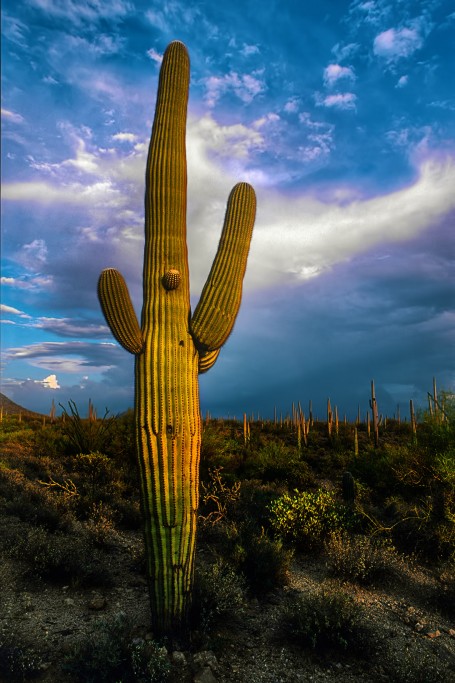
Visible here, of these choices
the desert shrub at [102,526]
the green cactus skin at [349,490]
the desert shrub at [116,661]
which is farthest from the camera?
the green cactus skin at [349,490]

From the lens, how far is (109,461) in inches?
473

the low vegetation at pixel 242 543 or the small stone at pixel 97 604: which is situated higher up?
the low vegetation at pixel 242 543

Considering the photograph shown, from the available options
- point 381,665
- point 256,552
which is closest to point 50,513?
point 256,552

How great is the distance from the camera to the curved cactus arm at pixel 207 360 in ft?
20.1

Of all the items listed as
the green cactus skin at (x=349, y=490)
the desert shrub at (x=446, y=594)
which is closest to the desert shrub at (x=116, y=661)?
the desert shrub at (x=446, y=594)

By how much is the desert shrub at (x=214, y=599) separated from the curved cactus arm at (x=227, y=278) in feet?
9.86

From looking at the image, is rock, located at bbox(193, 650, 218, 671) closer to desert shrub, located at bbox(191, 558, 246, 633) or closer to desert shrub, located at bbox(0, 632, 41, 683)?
desert shrub, located at bbox(191, 558, 246, 633)

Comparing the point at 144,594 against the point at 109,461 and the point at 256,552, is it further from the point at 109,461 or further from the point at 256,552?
the point at 109,461

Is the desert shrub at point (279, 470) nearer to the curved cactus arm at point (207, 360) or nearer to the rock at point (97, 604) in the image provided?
the rock at point (97, 604)

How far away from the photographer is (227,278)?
20.5ft

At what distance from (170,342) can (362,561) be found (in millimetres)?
4496

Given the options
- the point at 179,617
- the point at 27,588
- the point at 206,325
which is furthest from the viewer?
the point at 27,588

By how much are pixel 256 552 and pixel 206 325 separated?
375 cm

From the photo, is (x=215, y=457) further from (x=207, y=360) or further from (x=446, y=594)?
(x=207, y=360)
